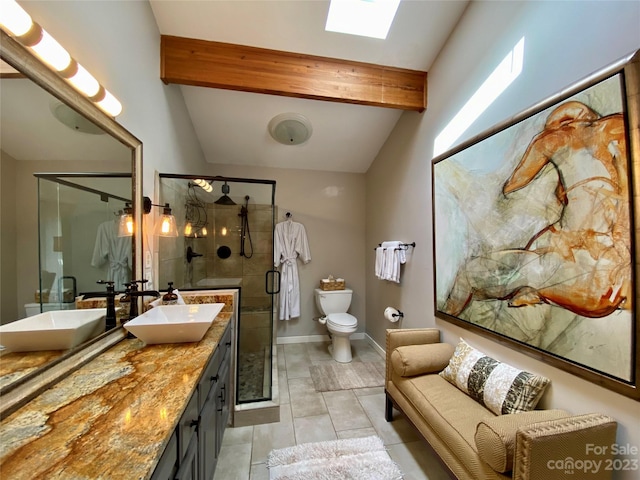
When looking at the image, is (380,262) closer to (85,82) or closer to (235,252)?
(235,252)

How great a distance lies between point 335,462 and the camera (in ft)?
5.14

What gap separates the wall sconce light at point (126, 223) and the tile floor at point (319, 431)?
1.54 m

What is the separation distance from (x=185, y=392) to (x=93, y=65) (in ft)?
5.10

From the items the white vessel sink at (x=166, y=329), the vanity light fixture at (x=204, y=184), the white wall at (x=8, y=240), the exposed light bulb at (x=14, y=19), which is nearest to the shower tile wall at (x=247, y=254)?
the vanity light fixture at (x=204, y=184)

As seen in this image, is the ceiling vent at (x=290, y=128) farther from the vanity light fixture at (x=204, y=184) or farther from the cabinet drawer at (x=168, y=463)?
the cabinet drawer at (x=168, y=463)

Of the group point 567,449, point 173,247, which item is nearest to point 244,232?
point 173,247

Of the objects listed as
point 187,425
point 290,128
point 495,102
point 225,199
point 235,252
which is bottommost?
point 187,425

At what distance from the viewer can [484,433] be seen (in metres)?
1.06

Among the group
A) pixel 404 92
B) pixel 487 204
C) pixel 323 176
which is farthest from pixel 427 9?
pixel 323 176

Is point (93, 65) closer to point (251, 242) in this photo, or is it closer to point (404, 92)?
point (251, 242)

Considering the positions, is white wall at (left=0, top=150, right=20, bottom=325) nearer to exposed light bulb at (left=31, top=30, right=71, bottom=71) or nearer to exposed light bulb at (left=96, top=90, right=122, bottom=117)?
exposed light bulb at (left=31, top=30, right=71, bottom=71)

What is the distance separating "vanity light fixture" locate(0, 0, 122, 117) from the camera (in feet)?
2.58

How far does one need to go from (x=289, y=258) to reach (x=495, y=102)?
261 centimetres

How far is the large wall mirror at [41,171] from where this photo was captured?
0.79 meters
